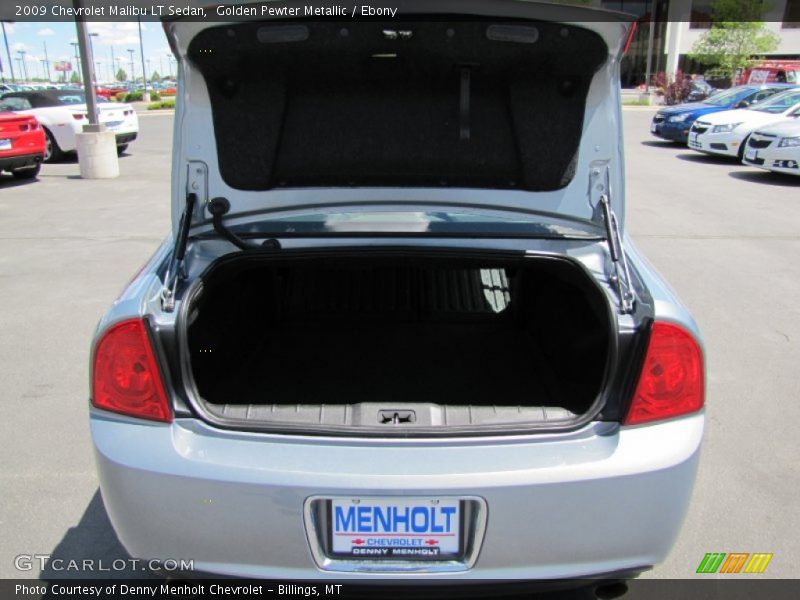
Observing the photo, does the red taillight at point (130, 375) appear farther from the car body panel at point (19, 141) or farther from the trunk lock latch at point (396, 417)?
the car body panel at point (19, 141)

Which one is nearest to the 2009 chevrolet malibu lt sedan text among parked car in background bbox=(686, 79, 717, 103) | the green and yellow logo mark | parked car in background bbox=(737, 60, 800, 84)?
the green and yellow logo mark

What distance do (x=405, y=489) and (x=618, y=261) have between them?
99cm

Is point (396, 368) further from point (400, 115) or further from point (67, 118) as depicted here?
point (67, 118)

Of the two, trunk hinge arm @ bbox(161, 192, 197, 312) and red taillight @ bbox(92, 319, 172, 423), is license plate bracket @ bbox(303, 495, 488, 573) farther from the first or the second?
trunk hinge arm @ bbox(161, 192, 197, 312)

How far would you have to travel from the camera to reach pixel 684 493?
187cm

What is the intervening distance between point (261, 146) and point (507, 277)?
170 cm

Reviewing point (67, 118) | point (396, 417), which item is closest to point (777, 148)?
point (396, 417)

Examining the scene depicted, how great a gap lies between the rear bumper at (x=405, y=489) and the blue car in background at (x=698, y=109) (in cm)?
1579

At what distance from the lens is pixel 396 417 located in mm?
2150

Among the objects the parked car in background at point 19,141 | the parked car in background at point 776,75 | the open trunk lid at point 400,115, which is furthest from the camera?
the parked car in background at point 776,75

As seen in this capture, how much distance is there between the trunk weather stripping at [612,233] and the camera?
6.64 feet

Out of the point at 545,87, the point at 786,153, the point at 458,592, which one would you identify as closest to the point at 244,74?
the point at 545,87

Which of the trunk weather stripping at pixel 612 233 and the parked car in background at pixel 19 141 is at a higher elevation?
the trunk weather stripping at pixel 612 233

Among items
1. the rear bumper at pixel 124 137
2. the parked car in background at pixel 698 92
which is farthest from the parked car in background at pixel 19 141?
the parked car in background at pixel 698 92
